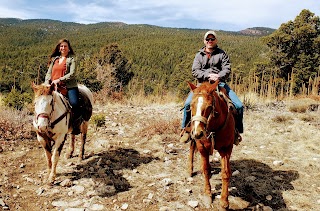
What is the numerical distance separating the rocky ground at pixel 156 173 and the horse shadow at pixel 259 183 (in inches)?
0.6

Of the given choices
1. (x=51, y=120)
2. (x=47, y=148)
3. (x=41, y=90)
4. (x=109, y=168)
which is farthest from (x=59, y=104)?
(x=109, y=168)

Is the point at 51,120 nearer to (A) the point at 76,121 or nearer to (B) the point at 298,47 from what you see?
(A) the point at 76,121

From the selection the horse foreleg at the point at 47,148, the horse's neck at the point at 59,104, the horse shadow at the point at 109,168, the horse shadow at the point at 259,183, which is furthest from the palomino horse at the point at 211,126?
the horse foreleg at the point at 47,148

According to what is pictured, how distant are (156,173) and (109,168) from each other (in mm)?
1059

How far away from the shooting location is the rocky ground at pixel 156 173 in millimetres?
4621

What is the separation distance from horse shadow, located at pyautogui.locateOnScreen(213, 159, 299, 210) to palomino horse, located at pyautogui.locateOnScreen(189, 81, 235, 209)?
651mm

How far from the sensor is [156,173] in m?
5.84

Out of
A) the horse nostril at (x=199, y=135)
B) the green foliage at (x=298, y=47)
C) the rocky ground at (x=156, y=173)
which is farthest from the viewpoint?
the green foliage at (x=298, y=47)

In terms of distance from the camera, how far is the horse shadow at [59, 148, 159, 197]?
Answer: 16.9 feet

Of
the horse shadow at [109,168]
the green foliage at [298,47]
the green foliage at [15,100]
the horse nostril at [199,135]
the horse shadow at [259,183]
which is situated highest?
the green foliage at [298,47]

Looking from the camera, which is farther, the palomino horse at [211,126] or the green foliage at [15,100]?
the green foliage at [15,100]

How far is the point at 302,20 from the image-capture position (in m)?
23.0

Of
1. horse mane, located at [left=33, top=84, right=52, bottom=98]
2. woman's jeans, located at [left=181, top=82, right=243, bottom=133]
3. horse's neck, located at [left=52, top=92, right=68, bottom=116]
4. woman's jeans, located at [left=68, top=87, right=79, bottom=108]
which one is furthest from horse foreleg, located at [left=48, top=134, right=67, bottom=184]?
woman's jeans, located at [left=181, top=82, right=243, bottom=133]

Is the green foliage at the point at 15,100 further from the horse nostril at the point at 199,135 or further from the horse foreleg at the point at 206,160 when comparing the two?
the horse nostril at the point at 199,135
